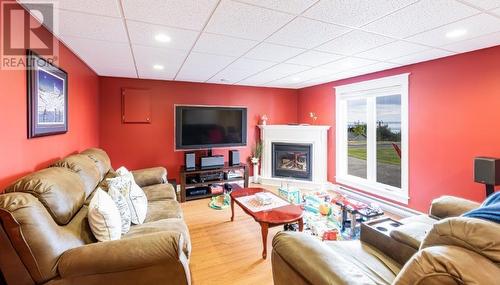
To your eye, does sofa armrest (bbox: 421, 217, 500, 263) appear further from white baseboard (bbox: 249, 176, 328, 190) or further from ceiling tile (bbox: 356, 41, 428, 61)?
white baseboard (bbox: 249, 176, 328, 190)

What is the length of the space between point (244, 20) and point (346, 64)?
6.36ft

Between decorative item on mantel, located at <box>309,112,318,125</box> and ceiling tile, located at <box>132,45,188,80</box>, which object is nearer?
ceiling tile, located at <box>132,45,188,80</box>

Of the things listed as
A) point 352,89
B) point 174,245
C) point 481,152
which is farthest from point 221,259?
point 352,89

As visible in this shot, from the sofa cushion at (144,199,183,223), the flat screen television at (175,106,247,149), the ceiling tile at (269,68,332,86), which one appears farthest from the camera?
the flat screen television at (175,106,247,149)

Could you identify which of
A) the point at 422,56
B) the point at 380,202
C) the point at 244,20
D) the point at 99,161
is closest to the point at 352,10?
the point at 244,20

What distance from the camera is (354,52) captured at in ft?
8.89

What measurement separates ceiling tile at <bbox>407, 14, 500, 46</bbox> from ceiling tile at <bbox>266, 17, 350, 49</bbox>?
2.69ft

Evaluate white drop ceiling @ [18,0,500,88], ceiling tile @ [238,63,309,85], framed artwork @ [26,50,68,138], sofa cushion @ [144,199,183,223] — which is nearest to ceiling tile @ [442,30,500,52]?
white drop ceiling @ [18,0,500,88]

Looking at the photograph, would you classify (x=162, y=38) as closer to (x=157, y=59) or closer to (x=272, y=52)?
(x=157, y=59)

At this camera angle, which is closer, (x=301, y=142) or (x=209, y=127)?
(x=209, y=127)

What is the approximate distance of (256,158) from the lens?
505 centimetres

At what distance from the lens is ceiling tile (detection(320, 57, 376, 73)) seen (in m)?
3.04

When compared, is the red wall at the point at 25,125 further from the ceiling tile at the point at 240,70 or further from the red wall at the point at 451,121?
the red wall at the point at 451,121

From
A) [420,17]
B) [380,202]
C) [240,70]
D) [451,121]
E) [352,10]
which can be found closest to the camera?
[352,10]
